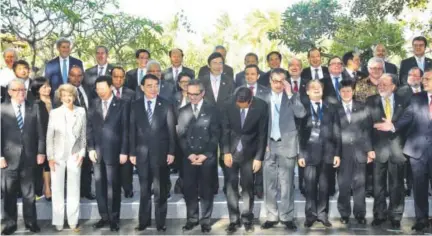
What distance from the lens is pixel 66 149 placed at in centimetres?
615

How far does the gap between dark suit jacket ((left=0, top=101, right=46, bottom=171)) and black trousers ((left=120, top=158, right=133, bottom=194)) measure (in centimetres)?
98

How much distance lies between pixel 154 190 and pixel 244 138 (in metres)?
1.15

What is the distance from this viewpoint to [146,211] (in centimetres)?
621

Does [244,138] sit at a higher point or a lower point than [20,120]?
lower

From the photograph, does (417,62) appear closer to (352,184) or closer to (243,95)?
(352,184)

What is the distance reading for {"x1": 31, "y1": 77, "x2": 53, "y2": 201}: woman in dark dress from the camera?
6.32 metres

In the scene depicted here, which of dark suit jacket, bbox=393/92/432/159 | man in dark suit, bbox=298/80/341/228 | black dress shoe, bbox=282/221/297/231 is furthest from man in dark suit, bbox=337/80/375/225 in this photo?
black dress shoe, bbox=282/221/297/231

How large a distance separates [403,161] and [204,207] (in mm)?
2294

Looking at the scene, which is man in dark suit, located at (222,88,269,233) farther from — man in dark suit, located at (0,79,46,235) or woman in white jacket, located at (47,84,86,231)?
man in dark suit, located at (0,79,46,235)

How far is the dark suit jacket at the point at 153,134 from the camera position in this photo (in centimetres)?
608

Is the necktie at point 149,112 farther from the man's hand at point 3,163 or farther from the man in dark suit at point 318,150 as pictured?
the man in dark suit at point 318,150

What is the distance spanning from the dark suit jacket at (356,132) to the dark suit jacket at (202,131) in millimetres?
1433

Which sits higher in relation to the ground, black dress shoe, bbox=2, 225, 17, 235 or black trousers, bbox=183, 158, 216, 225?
black trousers, bbox=183, 158, 216, 225

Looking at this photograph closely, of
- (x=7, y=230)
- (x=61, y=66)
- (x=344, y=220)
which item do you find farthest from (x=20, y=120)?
(x=344, y=220)
